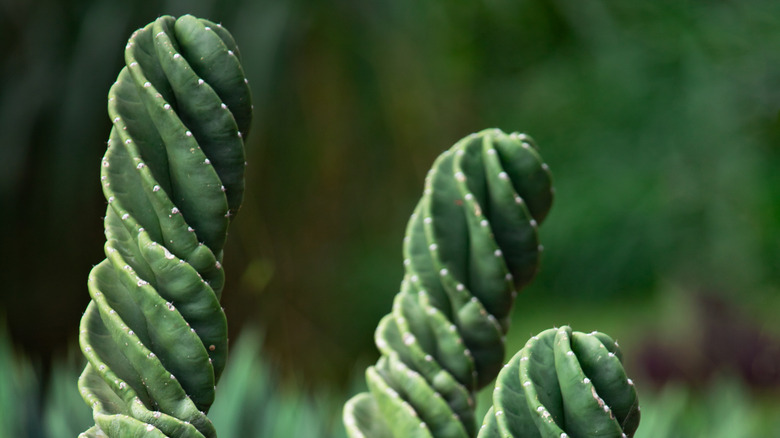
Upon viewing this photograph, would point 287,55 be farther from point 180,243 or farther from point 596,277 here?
point 180,243

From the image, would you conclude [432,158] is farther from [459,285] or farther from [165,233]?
[165,233]

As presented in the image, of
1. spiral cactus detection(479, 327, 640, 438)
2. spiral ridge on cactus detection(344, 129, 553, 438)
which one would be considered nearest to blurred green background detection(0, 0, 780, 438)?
spiral ridge on cactus detection(344, 129, 553, 438)

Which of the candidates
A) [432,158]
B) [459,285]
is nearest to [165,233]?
[459,285]

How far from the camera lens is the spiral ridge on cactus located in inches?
15.8

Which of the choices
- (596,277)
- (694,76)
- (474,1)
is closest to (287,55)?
(474,1)

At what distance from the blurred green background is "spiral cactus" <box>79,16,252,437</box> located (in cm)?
111

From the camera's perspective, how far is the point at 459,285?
41cm

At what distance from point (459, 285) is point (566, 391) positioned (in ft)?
0.47

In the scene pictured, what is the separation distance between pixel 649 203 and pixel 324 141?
914mm

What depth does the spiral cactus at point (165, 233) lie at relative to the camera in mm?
302

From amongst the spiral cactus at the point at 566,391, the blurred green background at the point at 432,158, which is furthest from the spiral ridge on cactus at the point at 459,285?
the blurred green background at the point at 432,158

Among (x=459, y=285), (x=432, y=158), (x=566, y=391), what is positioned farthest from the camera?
(x=432, y=158)

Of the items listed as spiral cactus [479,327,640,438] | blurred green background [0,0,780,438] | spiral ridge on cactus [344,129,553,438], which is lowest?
spiral cactus [479,327,640,438]

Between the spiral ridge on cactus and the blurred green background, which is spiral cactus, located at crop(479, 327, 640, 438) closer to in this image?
the spiral ridge on cactus
